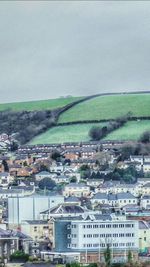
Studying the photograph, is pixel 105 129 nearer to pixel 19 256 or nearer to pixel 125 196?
pixel 125 196

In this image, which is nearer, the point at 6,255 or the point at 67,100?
the point at 6,255

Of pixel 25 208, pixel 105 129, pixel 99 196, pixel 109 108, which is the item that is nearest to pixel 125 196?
pixel 99 196

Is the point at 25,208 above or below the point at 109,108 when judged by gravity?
below

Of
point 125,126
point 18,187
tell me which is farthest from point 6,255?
Result: point 125,126

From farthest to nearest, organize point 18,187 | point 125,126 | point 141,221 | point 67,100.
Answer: point 67,100, point 125,126, point 18,187, point 141,221

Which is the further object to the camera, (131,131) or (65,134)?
(65,134)

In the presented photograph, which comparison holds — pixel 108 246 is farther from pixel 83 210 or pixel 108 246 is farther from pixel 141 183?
pixel 141 183

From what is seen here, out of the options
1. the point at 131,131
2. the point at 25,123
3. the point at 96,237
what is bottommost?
the point at 96,237
